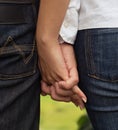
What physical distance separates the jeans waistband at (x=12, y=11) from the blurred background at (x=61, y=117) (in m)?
1.30

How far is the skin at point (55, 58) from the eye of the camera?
1482 mm

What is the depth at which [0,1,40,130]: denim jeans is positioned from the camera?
1.45 metres

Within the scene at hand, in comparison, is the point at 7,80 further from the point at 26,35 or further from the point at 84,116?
the point at 84,116

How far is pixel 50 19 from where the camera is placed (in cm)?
149

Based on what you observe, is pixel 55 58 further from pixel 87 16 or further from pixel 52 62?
pixel 87 16

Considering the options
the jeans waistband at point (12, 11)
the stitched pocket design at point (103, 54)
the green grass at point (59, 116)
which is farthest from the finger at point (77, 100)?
the green grass at point (59, 116)

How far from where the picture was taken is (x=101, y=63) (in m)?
1.50

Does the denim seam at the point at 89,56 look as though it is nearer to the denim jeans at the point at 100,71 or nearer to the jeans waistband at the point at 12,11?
the denim jeans at the point at 100,71

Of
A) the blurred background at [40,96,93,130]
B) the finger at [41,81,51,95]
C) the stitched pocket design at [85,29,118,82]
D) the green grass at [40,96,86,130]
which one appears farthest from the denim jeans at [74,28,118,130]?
the green grass at [40,96,86,130]

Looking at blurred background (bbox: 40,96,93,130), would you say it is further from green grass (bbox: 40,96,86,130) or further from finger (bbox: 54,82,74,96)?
finger (bbox: 54,82,74,96)

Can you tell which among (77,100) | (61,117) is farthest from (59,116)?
(77,100)

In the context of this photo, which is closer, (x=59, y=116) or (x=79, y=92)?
(x=79, y=92)

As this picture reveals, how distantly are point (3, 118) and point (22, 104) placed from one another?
7cm

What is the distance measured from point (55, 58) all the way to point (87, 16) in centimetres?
16
